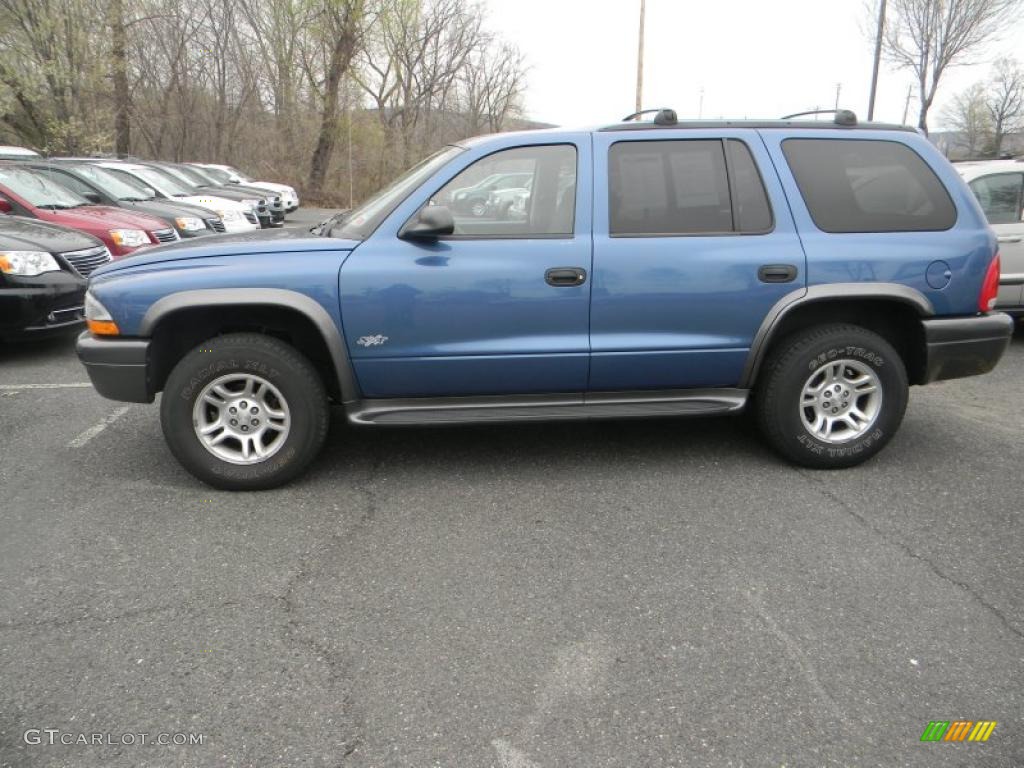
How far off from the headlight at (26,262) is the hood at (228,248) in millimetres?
3089

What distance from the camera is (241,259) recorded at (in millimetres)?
3666

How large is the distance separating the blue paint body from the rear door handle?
27mm

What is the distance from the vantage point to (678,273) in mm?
3764

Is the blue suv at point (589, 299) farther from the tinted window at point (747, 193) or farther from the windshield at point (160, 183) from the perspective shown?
the windshield at point (160, 183)

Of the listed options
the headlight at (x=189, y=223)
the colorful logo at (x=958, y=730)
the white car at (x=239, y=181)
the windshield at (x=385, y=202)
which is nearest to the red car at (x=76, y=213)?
the headlight at (x=189, y=223)

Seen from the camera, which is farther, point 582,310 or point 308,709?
point 582,310

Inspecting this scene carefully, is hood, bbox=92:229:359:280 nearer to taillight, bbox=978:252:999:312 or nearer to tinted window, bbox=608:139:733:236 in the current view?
tinted window, bbox=608:139:733:236

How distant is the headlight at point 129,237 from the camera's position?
312 inches

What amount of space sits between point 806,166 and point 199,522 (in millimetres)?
3532

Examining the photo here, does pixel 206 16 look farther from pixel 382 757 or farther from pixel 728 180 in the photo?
pixel 382 757

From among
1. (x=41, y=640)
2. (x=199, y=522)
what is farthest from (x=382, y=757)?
(x=199, y=522)

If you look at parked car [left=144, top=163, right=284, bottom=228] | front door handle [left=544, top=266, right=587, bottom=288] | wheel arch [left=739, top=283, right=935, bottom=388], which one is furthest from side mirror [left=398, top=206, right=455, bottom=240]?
parked car [left=144, top=163, right=284, bottom=228]

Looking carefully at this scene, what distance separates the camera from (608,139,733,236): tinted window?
3830 mm

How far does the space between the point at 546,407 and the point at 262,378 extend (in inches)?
56.4
